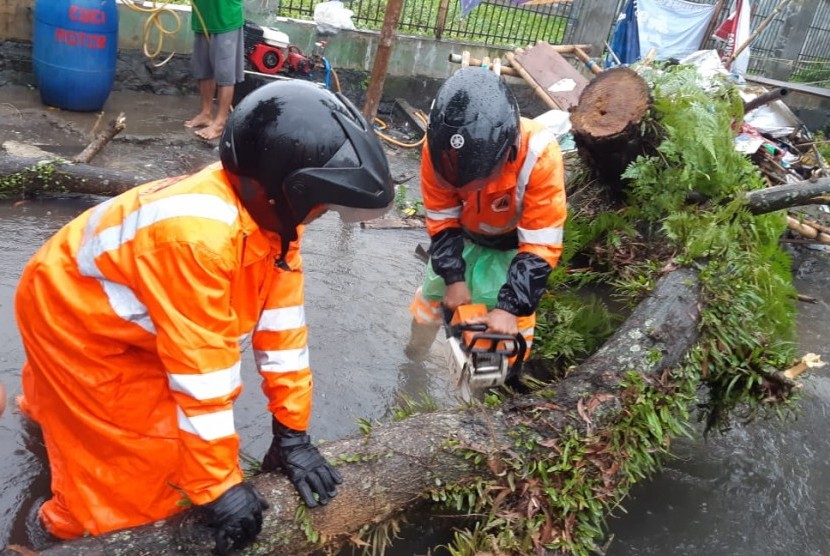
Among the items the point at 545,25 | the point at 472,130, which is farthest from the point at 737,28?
the point at 472,130

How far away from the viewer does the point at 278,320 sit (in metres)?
2.46

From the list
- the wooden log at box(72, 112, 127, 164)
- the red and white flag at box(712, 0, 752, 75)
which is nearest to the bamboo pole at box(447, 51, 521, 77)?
the wooden log at box(72, 112, 127, 164)

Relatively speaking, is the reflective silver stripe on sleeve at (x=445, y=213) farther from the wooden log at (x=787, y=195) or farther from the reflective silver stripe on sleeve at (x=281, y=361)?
the wooden log at (x=787, y=195)

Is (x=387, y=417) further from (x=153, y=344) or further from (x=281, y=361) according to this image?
(x=153, y=344)

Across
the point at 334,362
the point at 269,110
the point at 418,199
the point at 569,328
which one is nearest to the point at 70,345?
the point at 269,110

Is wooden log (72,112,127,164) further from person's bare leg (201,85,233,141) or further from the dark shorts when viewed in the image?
the dark shorts

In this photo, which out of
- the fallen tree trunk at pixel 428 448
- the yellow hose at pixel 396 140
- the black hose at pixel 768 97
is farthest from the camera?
the yellow hose at pixel 396 140

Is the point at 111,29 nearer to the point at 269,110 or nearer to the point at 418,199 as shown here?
the point at 418,199

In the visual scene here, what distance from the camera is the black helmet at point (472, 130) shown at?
3.02m

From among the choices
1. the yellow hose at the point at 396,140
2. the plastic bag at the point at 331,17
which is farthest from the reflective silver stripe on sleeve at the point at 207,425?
the plastic bag at the point at 331,17

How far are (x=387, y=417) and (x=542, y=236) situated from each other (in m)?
1.37

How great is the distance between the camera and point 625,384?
3129 millimetres

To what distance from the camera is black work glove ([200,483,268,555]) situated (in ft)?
6.89

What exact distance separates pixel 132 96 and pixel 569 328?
6.83m
